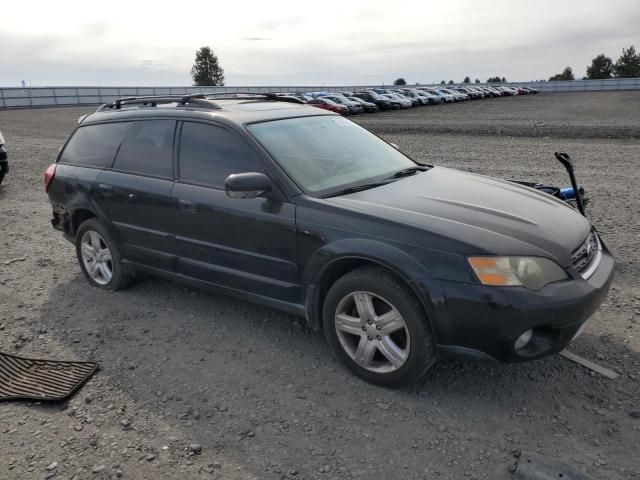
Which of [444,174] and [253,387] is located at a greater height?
[444,174]

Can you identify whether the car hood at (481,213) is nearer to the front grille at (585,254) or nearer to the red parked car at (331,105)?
the front grille at (585,254)

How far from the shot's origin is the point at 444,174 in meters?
4.32

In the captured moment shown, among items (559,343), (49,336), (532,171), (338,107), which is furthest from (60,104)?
(559,343)

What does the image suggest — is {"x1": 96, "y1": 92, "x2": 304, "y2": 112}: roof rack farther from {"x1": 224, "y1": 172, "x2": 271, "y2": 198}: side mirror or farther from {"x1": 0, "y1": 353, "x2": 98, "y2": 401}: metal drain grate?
{"x1": 0, "y1": 353, "x2": 98, "y2": 401}: metal drain grate

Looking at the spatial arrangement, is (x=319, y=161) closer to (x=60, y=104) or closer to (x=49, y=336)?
(x=49, y=336)

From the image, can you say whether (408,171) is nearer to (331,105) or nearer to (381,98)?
(331,105)

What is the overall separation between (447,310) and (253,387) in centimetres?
135

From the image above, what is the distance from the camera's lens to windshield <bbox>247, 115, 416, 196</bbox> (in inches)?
148

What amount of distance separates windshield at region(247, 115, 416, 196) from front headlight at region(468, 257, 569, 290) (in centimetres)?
119

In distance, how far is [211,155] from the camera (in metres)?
4.07

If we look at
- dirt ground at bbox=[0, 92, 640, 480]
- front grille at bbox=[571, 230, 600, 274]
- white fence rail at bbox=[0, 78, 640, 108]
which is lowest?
dirt ground at bbox=[0, 92, 640, 480]

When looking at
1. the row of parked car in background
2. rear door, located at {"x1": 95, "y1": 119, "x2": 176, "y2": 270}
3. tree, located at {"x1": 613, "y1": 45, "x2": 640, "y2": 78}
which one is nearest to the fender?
rear door, located at {"x1": 95, "y1": 119, "x2": 176, "y2": 270}

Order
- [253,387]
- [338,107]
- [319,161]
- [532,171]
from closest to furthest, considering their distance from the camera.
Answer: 1. [253,387]
2. [319,161]
3. [532,171]
4. [338,107]

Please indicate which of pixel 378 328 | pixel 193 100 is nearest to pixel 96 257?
pixel 193 100
